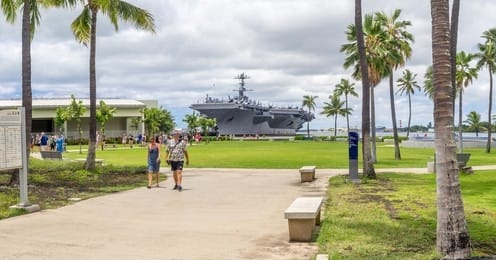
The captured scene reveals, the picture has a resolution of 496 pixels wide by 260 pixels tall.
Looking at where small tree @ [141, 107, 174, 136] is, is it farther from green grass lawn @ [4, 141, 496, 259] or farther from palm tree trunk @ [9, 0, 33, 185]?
green grass lawn @ [4, 141, 496, 259]

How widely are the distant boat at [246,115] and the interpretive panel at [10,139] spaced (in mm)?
86385

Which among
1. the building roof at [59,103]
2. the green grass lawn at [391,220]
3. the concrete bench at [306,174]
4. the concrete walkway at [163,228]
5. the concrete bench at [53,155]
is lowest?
the concrete walkway at [163,228]

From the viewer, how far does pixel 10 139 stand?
10.8 meters

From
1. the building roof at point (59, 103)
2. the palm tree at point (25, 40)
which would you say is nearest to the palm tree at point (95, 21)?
the palm tree at point (25, 40)

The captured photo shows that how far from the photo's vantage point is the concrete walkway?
714 cm

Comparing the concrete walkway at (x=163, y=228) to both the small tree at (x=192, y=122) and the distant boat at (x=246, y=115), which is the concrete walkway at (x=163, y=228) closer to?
the small tree at (x=192, y=122)

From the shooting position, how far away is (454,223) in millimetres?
6172

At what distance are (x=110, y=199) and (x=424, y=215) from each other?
22.1ft

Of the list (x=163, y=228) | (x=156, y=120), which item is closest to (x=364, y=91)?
(x=163, y=228)

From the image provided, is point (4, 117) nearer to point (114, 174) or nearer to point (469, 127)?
point (114, 174)

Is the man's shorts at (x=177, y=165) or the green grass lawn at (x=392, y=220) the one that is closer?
the green grass lawn at (x=392, y=220)

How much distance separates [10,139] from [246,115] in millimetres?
92907

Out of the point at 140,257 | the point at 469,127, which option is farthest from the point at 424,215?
the point at 469,127

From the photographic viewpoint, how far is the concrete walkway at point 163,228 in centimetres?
714
